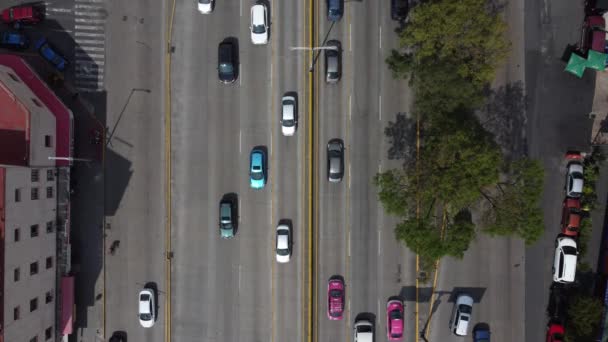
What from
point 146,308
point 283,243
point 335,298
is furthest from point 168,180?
point 335,298

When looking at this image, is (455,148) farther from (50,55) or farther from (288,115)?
(50,55)

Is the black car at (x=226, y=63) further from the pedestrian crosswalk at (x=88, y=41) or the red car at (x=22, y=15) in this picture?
the red car at (x=22, y=15)

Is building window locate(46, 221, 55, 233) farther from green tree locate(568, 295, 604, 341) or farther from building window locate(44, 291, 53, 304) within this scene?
green tree locate(568, 295, 604, 341)

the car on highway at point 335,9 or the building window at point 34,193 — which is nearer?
the building window at point 34,193

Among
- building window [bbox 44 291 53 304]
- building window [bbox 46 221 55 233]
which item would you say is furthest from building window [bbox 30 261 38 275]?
building window [bbox 46 221 55 233]

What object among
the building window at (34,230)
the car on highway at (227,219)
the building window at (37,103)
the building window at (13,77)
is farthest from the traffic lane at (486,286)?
the building window at (13,77)
